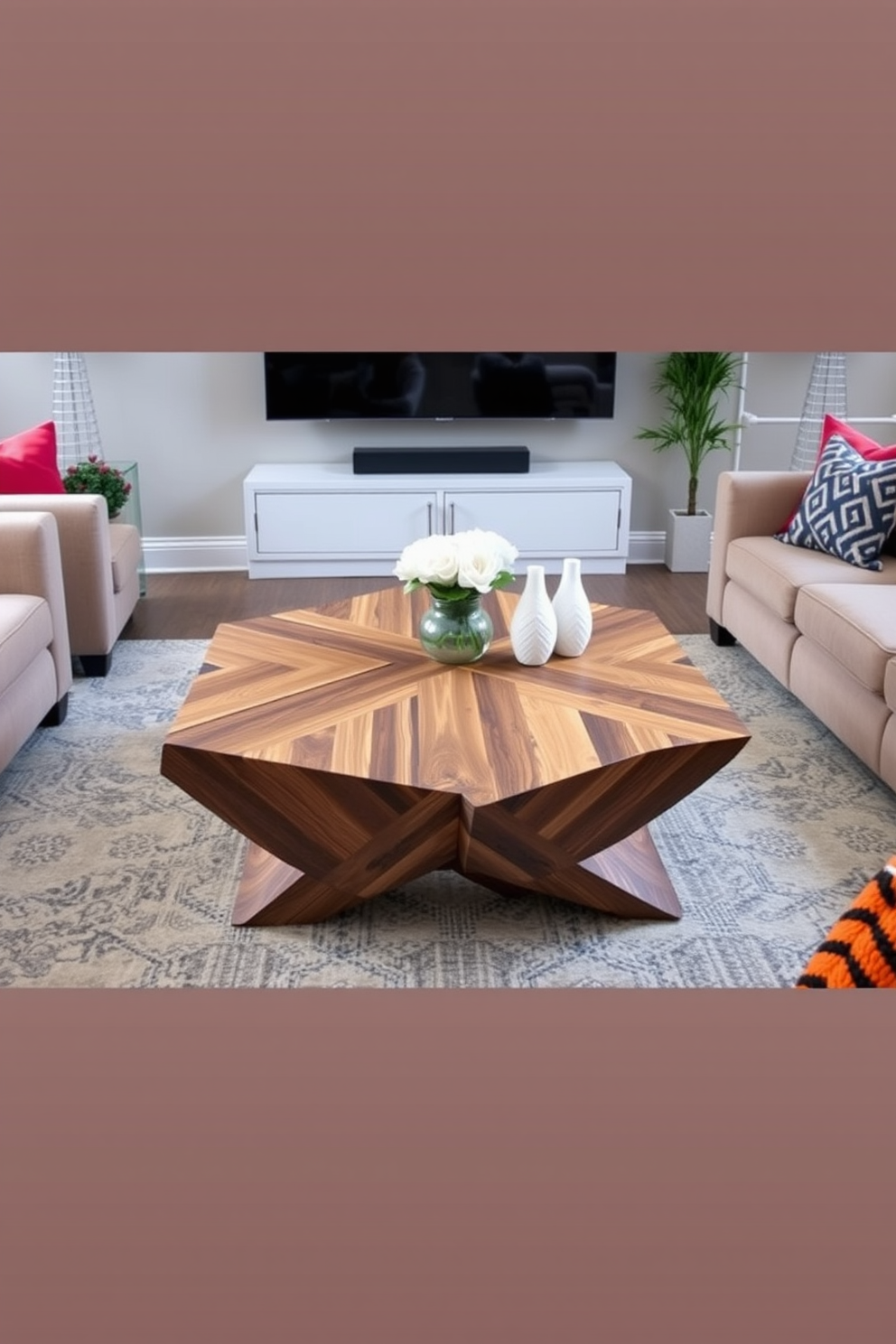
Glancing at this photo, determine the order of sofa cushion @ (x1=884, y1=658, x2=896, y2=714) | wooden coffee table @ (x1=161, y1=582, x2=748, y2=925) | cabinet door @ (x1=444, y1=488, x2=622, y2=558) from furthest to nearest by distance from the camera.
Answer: cabinet door @ (x1=444, y1=488, x2=622, y2=558), sofa cushion @ (x1=884, y1=658, x2=896, y2=714), wooden coffee table @ (x1=161, y1=582, x2=748, y2=925)

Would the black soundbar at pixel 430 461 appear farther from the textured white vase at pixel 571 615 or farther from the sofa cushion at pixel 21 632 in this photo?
the textured white vase at pixel 571 615

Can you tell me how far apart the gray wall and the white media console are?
0.30 meters

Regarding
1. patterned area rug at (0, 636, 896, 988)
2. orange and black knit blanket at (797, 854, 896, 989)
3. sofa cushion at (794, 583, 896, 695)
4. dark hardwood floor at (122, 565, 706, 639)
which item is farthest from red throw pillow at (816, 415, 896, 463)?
orange and black knit blanket at (797, 854, 896, 989)

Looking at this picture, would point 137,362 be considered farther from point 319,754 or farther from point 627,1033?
point 627,1033

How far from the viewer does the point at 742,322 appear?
153 mm

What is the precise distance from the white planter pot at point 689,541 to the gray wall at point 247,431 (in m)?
0.28

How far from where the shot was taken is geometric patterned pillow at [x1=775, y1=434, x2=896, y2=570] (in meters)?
4.02

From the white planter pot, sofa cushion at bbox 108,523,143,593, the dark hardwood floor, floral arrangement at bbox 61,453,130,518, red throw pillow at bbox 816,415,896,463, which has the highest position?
red throw pillow at bbox 816,415,896,463

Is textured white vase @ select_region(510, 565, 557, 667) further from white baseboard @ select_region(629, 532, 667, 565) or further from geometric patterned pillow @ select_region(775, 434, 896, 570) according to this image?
white baseboard @ select_region(629, 532, 667, 565)

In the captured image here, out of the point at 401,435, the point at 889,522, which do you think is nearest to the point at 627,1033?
the point at 889,522

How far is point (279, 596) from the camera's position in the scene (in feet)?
17.8

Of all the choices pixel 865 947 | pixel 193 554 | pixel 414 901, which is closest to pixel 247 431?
pixel 193 554

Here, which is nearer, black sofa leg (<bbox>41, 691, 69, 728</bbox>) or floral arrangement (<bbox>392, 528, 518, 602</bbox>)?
floral arrangement (<bbox>392, 528, 518, 602</bbox>)

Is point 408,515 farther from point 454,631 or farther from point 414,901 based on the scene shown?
point 414,901
